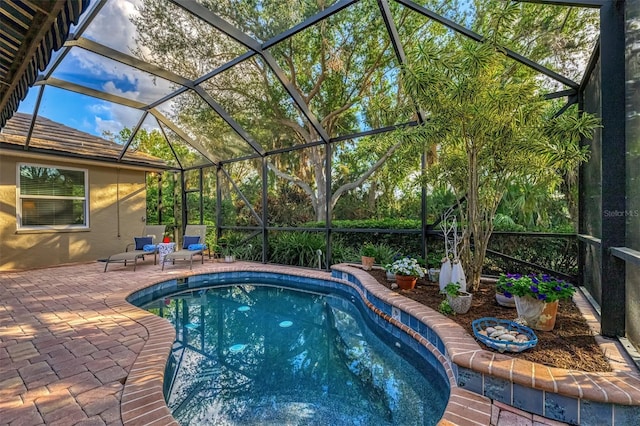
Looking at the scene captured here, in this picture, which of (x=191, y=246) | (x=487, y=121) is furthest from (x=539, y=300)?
(x=191, y=246)

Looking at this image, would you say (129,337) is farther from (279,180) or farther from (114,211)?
(279,180)

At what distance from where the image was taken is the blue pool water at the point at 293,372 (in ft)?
8.68

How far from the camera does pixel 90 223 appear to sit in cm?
940

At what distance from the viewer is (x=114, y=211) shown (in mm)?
9953

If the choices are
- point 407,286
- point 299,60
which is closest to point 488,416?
point 407,286

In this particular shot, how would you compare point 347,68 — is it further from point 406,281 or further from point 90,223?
point 90,223

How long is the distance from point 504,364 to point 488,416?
17.4 inches

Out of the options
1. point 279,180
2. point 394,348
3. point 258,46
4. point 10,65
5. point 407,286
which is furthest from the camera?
point 279,180

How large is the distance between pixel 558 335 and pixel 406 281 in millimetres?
2119

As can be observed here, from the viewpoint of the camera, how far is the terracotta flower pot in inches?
194

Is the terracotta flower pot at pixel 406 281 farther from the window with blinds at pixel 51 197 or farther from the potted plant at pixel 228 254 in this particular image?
the window with blinds at pixel 51 197

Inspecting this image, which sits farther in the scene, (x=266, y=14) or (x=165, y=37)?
(x=165, y=37)

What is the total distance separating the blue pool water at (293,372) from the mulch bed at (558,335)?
80 centimetres

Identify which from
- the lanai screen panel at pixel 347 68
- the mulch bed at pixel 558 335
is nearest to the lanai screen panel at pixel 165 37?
the lanai screen panel at pixel 347 68
